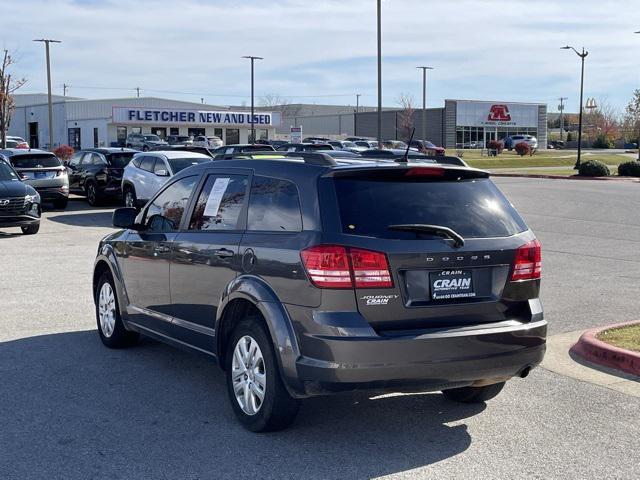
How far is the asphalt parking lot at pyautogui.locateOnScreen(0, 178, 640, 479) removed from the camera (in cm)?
505

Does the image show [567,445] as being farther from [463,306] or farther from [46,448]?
[46,448]

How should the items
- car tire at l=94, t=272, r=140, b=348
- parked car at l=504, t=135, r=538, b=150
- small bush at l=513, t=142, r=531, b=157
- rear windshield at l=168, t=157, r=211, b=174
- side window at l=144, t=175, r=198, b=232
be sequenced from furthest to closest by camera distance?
parked car at l=504, t=135, r=538, b=150
small bush at l=513, t=142, r=531, b=157
rear windshield at l=168, t=157, r=211, b=174
car tire at l=94, t=272, r=140, b=348
side window at l=144, t=175, r=198, b=232

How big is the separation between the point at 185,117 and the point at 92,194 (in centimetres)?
5054

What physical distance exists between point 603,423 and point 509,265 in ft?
4.47

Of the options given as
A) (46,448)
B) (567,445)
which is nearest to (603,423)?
(567,445)

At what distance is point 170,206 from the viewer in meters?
7.11

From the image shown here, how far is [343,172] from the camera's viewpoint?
5398mm

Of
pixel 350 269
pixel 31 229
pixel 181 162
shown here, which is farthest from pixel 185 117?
pixel 350 269

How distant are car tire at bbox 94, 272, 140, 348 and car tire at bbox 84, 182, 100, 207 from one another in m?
17.8

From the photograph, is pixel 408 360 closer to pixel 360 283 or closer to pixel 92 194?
pixel 360 283

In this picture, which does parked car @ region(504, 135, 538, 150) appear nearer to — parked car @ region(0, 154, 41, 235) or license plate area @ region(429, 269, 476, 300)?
parked car @ region(0, 154, 41, 235)

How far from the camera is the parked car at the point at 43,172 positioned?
23.4 meters

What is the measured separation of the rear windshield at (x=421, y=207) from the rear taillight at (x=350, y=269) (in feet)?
0.51

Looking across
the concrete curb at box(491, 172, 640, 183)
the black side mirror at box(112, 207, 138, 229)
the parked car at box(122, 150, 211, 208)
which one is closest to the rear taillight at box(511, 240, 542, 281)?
the black side mirror at box(112, 207, 138, 229)
